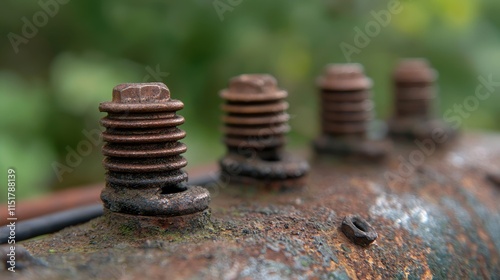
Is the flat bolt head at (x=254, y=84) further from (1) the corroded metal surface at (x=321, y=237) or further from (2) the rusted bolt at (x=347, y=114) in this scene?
(2) the rusted bolt at (x=347, y=114)

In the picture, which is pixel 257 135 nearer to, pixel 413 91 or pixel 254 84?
pixel 254 84

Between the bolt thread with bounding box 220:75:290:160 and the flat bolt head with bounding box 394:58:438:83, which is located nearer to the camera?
the bolt thread with bounding box 220:75:290:160

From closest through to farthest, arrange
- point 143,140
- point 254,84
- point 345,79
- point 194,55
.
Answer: point 143,140 → point 254,84 → point 345,79 → point 194,55

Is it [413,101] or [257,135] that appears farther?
[413,101]

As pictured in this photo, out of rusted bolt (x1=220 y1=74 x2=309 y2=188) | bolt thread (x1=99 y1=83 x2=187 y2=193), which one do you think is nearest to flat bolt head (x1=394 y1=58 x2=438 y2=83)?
rusted bolt (x1=220 y1=74 x2=309 y2=188)

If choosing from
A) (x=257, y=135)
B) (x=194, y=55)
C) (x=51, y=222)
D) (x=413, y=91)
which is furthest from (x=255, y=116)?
(x=194, y=55)

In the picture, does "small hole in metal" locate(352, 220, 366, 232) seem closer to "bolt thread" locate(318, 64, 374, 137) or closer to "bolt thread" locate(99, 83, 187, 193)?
"bolt thread" locate(99, 83, 187, 193)
